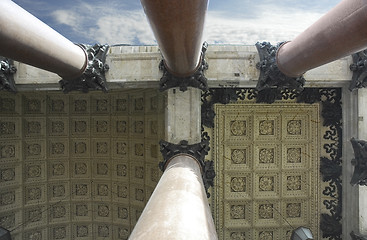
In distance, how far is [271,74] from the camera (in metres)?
7.13

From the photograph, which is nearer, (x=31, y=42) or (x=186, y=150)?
(x=31, y=42)

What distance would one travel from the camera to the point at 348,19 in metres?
3.98

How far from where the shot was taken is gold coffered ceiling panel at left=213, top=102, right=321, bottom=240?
29.9 ft

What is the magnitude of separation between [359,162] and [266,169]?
108 inches

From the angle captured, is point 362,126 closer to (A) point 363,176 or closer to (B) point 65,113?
(A) point 363,176

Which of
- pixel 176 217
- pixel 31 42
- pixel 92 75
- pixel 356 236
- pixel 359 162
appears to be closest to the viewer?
pixel 176 217

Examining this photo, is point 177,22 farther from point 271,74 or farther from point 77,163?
point 77,163

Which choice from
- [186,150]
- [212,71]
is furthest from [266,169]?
[212,71]

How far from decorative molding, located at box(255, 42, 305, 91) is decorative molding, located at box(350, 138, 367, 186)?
7.45 feet

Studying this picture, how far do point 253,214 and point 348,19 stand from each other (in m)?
7.31

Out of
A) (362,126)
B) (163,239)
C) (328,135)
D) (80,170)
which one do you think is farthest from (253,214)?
(163,239)

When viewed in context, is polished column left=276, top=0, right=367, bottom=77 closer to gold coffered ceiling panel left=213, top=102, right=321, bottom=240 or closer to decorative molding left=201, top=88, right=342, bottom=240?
decorative molding left=201, top=88, right=342, bottom=240

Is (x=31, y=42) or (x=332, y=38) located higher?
(x=332, y=38)

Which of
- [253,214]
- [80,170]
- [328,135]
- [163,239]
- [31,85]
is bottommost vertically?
[253,214]
